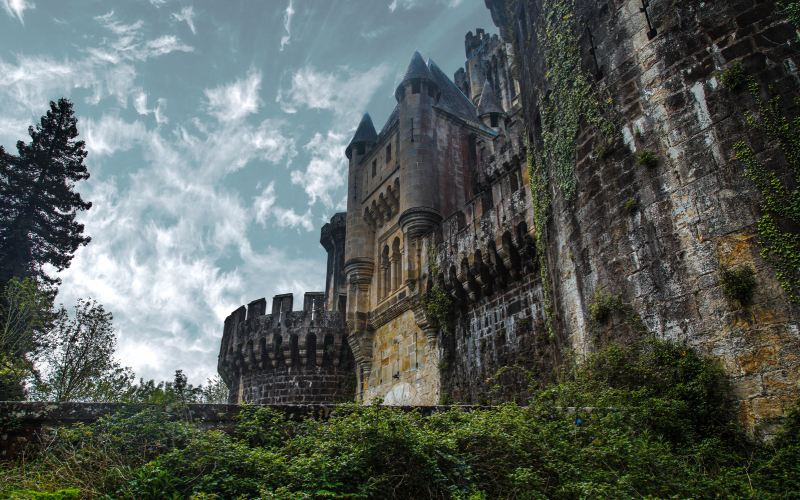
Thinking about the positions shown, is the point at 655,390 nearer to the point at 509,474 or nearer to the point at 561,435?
the point at 561,435

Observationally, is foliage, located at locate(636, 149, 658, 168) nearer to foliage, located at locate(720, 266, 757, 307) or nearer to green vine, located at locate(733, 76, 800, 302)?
green vine, located at locate(733, 76, 800, 302)

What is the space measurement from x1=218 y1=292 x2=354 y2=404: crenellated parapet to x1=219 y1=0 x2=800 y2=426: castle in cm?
172

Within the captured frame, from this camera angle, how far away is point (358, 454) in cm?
505

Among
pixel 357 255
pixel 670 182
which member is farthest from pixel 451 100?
pixel 670 182

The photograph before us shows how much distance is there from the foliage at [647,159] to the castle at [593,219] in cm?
3

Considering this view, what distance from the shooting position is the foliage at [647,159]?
7539 millimetres

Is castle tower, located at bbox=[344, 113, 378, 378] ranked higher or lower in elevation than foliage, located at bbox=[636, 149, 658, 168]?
higher

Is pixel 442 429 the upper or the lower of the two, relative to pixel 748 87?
lower

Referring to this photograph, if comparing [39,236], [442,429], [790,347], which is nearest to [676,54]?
[790,347]

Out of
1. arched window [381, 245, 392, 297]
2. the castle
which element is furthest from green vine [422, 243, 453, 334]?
arched window [381, 245, 392, 297]

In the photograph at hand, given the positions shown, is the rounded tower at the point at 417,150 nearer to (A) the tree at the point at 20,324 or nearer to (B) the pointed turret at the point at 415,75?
(B) the pointed turret at the point at 415,75

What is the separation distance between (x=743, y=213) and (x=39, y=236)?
24.1 m

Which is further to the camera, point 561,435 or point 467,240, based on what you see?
point 467,240

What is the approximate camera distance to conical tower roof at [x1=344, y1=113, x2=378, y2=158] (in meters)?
23.8
